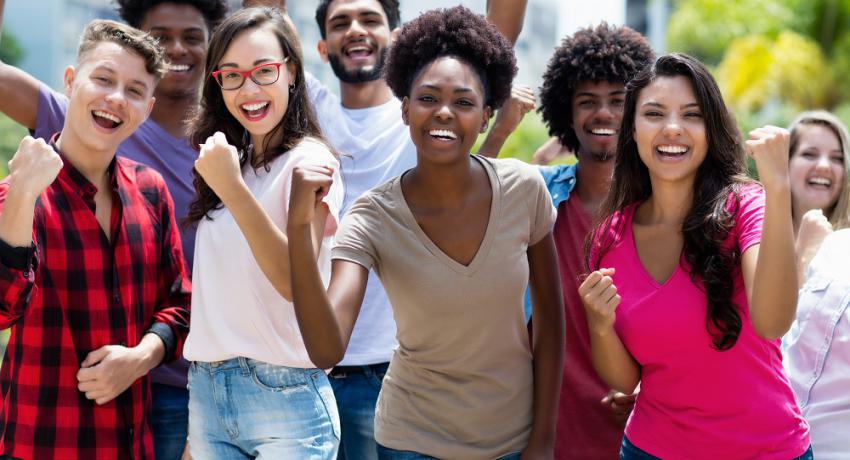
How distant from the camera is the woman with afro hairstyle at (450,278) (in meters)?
3.21

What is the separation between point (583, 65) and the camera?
4.46 metres

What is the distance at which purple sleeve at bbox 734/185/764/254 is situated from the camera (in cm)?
313

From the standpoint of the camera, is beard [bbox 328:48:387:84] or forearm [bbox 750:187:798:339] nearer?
forearm [bbox 750:187:798:339]

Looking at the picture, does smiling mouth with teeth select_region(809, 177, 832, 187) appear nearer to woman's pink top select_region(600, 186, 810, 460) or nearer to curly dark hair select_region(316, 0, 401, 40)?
woman's pink top select_region(600, 186, 810, 460)

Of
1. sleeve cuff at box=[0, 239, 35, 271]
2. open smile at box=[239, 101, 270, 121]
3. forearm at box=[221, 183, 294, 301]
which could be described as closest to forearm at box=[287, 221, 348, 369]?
forearm at box=[221, 183, 294, 301]

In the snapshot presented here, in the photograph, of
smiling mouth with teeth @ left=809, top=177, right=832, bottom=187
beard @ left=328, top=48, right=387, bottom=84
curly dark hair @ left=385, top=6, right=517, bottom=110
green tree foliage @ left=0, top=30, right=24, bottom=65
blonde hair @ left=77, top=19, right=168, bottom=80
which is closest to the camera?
curly dark hair @ left=385, top=6, right=517, bottom=110

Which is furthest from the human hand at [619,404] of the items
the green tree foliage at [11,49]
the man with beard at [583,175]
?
the green tree foliage at [11,49]

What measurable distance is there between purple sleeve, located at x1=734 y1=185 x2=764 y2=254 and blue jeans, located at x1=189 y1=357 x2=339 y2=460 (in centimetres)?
149

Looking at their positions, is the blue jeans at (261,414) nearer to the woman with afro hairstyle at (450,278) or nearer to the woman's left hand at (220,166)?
the woman with afro hairstyle at (450,278)

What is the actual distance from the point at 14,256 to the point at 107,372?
54cm

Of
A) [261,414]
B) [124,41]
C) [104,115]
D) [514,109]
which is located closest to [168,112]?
[124,41]

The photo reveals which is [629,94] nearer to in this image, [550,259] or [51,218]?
[550,259]

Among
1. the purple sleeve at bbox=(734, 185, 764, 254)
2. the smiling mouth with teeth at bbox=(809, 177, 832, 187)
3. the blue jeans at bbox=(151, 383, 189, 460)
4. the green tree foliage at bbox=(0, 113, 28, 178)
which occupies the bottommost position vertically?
the green tree foliage at bbox=(0, 113, 28, 178)

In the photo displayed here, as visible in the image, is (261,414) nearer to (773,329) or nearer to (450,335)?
(450,335)
